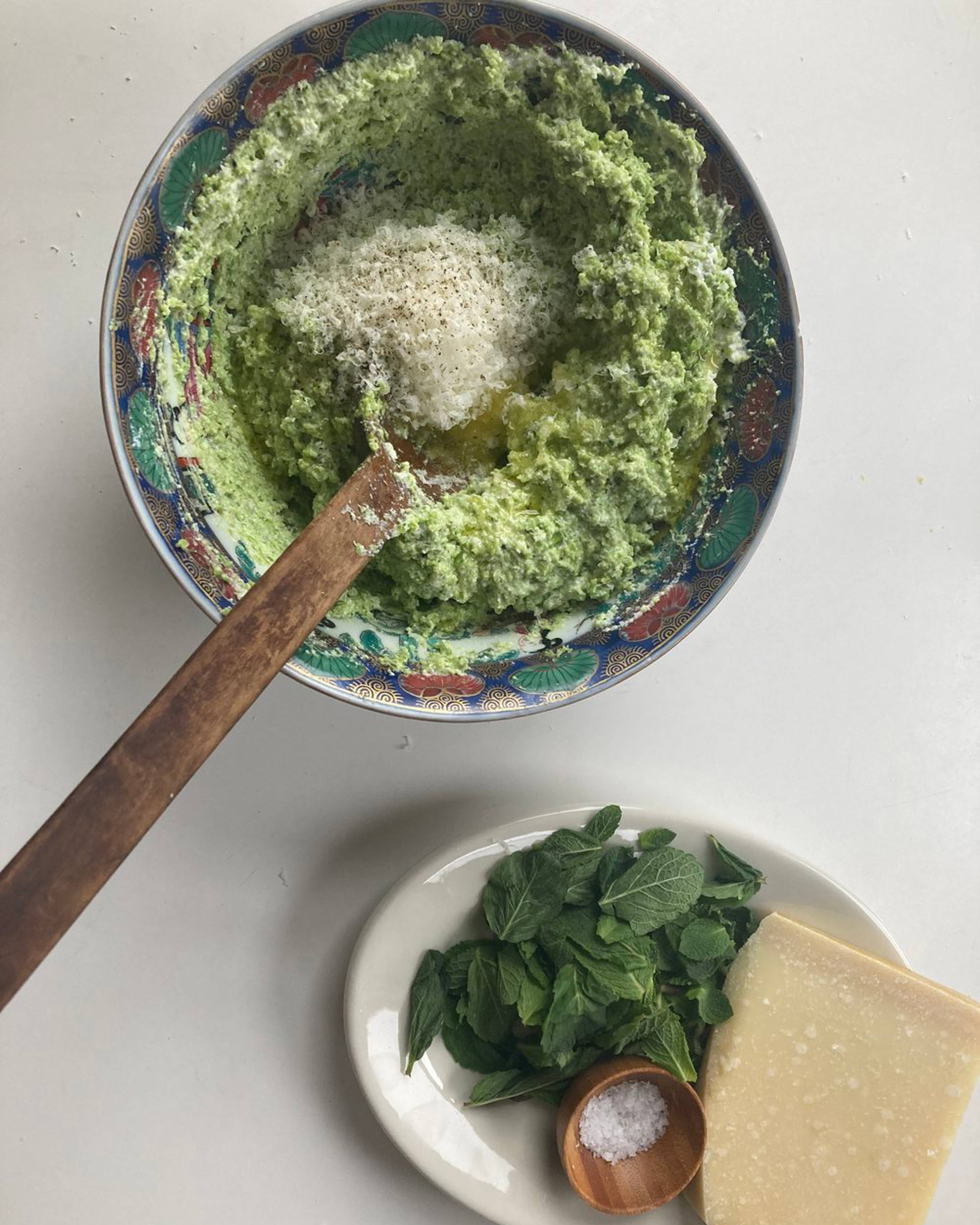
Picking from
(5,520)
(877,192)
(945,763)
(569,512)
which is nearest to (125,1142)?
(5,520)

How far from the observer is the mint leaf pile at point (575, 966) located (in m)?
1.49

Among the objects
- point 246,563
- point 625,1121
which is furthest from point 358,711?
point 625,1121

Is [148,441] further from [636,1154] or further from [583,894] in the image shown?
[636,1154]

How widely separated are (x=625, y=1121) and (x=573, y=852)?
0.45 metres

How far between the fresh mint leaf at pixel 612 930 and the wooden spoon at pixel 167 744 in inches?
27.0

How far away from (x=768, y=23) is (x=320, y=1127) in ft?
6.50

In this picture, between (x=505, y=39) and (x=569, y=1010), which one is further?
(x=569, y=1010)

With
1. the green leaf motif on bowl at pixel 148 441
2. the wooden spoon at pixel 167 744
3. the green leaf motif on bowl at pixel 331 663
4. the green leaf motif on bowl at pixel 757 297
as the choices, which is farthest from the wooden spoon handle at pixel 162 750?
the green leaf motif on bowl at pixel 757 297

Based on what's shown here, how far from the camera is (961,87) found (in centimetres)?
164

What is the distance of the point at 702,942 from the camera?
1535mm

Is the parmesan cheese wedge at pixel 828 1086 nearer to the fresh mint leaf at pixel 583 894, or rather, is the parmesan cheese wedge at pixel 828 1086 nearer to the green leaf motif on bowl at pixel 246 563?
the fresh mint leaf at pixel 583 894

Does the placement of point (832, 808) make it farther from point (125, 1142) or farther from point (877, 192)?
point (125, 1142)

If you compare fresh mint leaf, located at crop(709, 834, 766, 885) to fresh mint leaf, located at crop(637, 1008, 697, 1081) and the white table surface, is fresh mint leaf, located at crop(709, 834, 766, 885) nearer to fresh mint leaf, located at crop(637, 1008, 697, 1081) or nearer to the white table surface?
the white table surface

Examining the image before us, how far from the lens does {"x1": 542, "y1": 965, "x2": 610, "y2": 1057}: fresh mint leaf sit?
1.46 metres
